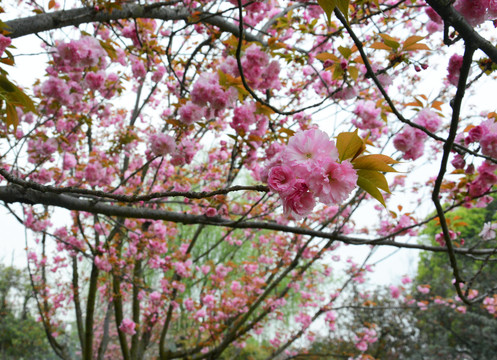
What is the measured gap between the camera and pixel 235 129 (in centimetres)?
189

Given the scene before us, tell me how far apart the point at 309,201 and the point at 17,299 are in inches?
452

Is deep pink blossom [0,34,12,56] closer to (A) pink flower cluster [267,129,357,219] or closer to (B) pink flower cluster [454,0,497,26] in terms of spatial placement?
(A) pink flower cluster [267,129,357,219]

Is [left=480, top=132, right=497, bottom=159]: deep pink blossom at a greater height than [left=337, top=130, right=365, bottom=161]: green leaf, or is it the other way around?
[left=480, top=132, right=497, bottom=159]: deep pink blossom

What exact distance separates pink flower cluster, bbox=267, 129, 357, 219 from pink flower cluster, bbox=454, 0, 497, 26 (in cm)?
62

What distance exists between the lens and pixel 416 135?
5.82 ft

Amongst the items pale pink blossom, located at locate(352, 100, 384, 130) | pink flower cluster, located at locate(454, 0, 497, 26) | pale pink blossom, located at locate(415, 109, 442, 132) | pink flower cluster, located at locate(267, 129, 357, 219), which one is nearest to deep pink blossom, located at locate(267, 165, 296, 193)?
pink flower cluster, located at locate(267, 129, 357, 219)

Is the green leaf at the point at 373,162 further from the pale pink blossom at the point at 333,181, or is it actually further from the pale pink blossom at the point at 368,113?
the pale pink blossom at the point at 368,113

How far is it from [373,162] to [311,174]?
133 millimetres

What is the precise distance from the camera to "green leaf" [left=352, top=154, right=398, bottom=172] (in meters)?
0.68

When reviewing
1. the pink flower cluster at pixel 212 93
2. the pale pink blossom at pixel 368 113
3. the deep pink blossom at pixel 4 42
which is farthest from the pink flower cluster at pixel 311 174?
the pale pink blossom at pixel 368 113

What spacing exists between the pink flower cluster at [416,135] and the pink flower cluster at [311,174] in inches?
50.4

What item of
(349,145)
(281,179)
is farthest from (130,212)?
(349,145)

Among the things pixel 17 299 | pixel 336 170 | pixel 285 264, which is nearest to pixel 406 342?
pixel 285 264

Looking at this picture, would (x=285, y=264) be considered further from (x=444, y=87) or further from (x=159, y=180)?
(x=444, y=87)
